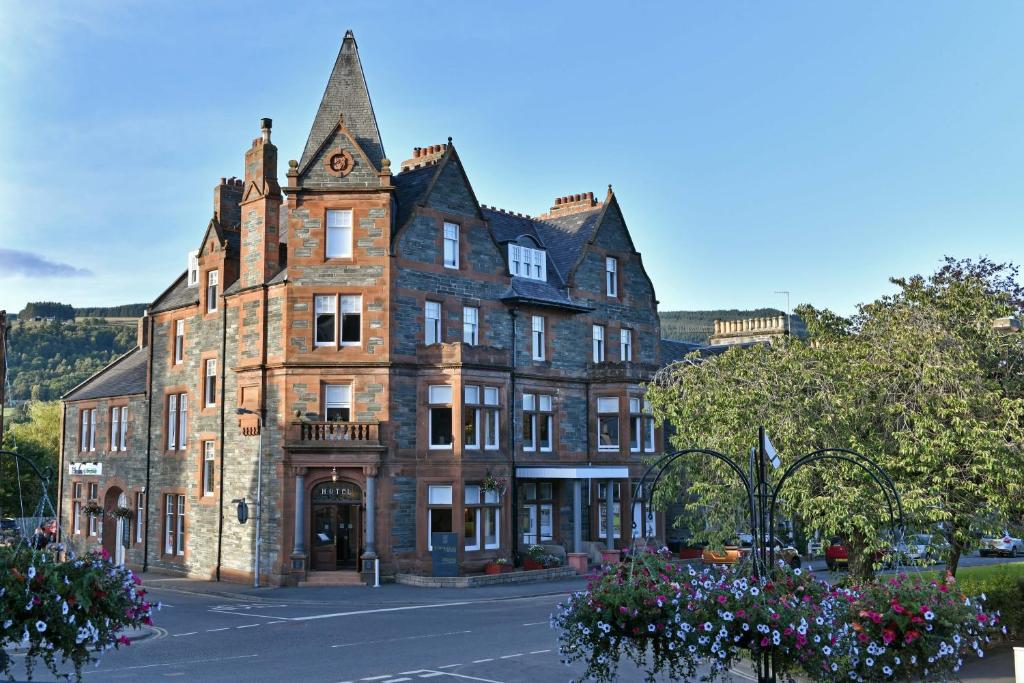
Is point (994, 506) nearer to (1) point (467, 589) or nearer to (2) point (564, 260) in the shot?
(1) point (467, 589)

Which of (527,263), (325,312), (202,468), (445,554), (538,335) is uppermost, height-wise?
(527,263)

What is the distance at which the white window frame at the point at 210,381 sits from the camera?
39.6 m

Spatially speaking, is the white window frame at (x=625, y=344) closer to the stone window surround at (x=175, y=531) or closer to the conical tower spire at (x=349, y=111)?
the conical tower spire at (x=349, y=111)

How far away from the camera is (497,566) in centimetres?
3569

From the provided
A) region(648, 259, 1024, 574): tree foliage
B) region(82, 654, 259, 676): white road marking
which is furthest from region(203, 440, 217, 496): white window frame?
region(648, 259, 1024, 574): tree foliage

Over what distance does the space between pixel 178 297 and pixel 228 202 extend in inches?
213

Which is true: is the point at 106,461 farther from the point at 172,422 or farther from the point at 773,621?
the point at 773,621

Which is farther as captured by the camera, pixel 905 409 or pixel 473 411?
pixel 473 411

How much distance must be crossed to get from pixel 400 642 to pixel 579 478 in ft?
61.5

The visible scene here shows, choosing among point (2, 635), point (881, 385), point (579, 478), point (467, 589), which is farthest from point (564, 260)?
point (2, 635)

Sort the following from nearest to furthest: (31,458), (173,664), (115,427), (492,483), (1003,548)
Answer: (173,664), (492,483), (115,427), (1003,548), (31,458)

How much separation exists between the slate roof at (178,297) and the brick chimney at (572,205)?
16.8 m

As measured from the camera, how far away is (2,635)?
10.7 m

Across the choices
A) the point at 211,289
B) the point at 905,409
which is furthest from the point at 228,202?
the point at 905,409
